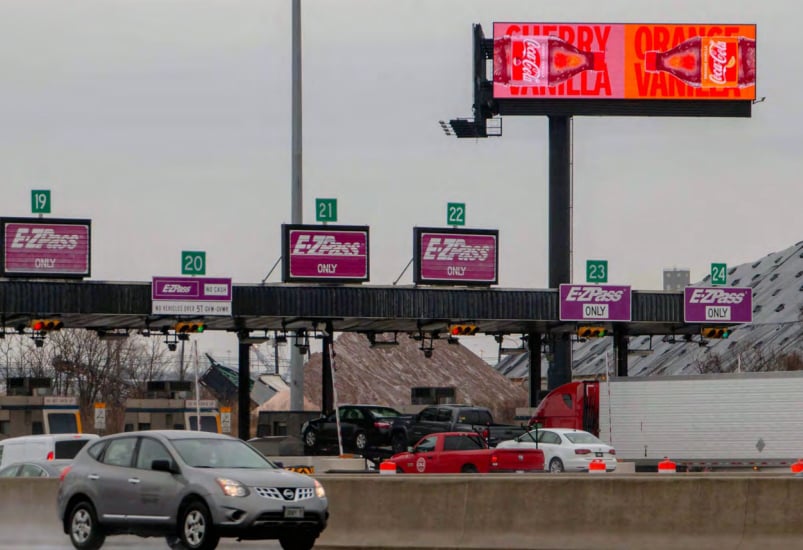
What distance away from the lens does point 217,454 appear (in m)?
20.2

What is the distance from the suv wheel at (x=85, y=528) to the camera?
20.7 meters

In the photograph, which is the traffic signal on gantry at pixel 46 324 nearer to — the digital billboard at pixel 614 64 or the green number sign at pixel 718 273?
the green number sign at pixel 718 273

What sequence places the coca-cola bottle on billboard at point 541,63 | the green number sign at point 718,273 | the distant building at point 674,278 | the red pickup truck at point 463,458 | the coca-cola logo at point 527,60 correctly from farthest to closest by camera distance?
1. the distant building at point 674,278
2. the coca-cola logo at point 527,60
3. the coca-cola bottle on billboard at point 541,63
4. the green number sign at point 718,273
5. the red pickup truck at point 463,458

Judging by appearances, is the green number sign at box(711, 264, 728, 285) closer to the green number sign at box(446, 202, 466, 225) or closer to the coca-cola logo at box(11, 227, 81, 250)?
the green number sign at box(446, 202, 466, 225)

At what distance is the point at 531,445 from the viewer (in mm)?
40750

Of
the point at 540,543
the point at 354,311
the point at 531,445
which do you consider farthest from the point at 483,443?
the point at 540,543

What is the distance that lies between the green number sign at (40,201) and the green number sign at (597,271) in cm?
1780

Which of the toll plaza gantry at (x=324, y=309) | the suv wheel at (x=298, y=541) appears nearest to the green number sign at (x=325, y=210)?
the toll plaza gantry at (x=324, y=309)

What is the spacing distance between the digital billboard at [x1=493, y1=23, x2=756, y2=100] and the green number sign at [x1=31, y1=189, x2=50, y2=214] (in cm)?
2065

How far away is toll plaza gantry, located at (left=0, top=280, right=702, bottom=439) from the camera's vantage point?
170 ft

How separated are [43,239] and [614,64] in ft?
84.2

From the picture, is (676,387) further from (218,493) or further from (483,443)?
(218,493)

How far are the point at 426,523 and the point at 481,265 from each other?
36266 millimetres

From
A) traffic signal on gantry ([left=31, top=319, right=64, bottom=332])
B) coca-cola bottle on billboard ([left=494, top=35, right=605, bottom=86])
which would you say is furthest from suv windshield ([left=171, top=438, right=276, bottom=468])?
coca-cola bottle on billboard ([left=494, top=35, right=605, bottom=86])
